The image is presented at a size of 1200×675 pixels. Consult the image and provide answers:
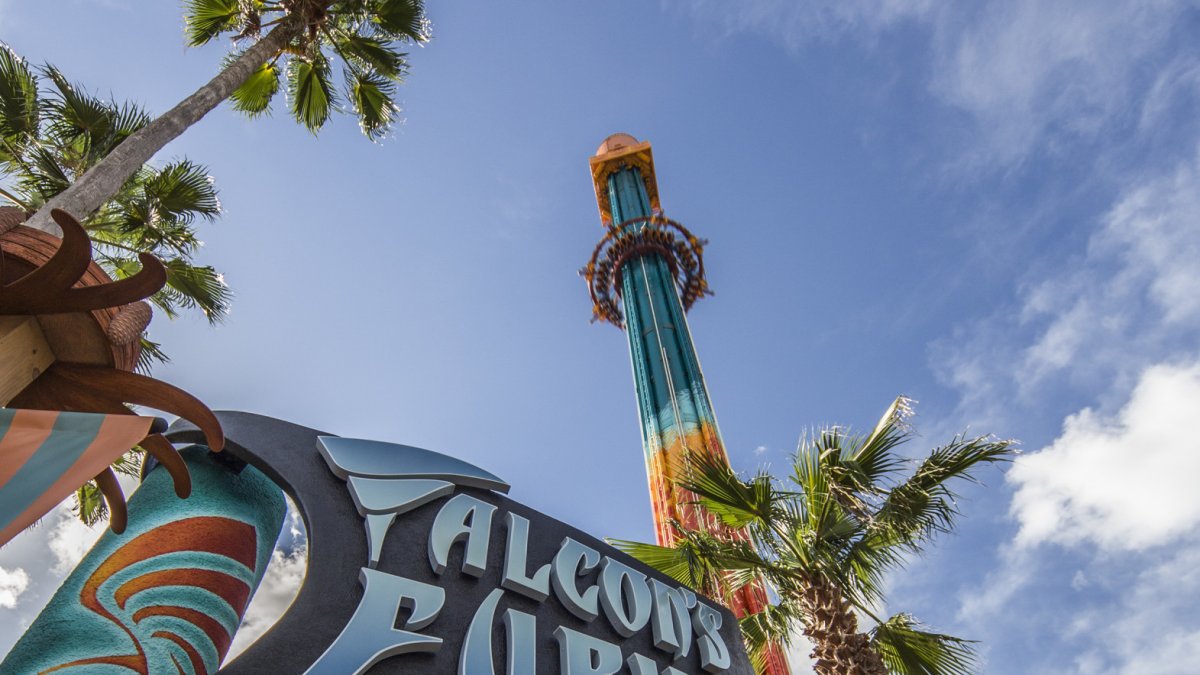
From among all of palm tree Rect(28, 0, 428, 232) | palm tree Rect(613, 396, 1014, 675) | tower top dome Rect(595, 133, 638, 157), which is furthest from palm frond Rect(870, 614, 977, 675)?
tower top dome Rect(595, 133, 638, 157)

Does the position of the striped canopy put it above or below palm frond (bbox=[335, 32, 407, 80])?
below

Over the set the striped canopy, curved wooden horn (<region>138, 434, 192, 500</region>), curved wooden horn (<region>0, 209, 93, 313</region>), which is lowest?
the striped canopy

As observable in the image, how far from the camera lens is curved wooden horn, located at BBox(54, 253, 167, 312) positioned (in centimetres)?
259

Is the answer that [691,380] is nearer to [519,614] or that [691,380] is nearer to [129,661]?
[519,614]

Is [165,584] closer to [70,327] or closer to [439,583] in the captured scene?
[439,583]

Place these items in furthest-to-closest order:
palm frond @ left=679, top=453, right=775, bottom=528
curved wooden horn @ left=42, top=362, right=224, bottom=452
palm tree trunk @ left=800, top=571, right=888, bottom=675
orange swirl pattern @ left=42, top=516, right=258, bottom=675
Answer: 1. palm frond @ left=679, top=453, right=775, bottom=528
2. palm tree trunk @ left=800, top=571, right=888, bottom=675
3. orange swirl pattern @ left=42, top=516, right=258, bottom=675
4. curved wooden horn @ left=42, top=362, right=224, bottom=452

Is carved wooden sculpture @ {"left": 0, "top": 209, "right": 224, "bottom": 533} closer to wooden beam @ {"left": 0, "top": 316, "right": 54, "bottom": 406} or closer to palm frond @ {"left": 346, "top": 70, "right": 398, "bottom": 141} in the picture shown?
wooden beam @ {"left": 0, "top": 316, "right": 54, "bottom": 406}

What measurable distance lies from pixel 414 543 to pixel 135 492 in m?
1.70

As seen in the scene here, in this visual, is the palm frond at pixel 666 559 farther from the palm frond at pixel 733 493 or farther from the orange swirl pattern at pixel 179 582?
the orange swirl pattern at pixel 179 582

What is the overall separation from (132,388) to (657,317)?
16.0 m

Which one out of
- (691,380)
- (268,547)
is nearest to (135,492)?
(268,547)

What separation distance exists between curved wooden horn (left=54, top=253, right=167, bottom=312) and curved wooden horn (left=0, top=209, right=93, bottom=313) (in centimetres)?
4

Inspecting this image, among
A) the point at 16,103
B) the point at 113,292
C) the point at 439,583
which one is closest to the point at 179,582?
the point at 439,583

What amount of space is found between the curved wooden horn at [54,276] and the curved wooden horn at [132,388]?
371 millimetres
